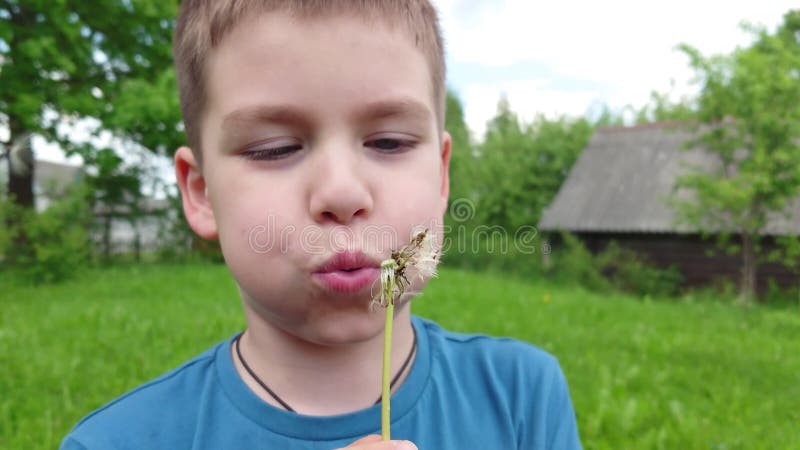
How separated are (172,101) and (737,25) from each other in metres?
14.4

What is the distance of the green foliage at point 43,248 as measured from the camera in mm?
12391

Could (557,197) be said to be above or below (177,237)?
above

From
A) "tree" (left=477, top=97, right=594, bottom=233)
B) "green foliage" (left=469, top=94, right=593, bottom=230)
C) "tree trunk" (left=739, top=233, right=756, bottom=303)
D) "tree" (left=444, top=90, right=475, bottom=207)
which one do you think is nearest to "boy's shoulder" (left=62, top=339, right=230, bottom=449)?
"tree trunk" (left=739, top=233, right=756, bottom=303)

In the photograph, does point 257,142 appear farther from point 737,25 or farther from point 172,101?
point 737,25

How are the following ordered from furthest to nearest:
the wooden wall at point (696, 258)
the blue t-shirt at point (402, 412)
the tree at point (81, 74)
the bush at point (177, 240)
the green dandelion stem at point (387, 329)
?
the bush at point (177, 240), the wooden wall at point (696, 258), the tree at point (81, 74), the blue t-shirt at point (402, 412), the green dandelion stem at point (387, 329)

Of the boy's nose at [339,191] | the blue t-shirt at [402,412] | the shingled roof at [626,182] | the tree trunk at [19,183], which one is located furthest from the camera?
the shingled roof at [626,182]

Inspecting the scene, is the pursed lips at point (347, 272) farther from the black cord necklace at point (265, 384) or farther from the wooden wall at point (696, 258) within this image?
the wooden wall at point (696, 258)

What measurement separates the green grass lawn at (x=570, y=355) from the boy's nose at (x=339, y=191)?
2502 mm

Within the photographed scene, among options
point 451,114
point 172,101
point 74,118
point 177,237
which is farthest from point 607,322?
point 451,114

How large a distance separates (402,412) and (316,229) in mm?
603

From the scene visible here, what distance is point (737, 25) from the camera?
15047mm

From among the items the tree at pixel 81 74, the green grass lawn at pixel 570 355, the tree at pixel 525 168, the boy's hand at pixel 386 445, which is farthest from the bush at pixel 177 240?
the boy's hand at pixel 386 445

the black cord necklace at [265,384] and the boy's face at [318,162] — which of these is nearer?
the boy's face at [318,162]

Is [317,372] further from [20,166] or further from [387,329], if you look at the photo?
[20,166]
